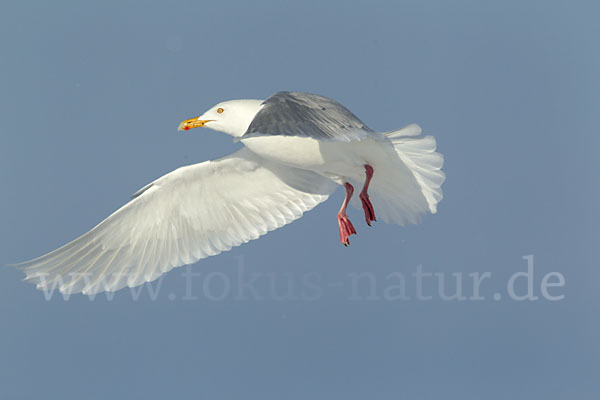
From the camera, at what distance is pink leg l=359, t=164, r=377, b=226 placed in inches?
285

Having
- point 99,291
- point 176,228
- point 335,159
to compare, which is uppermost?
point 335,159

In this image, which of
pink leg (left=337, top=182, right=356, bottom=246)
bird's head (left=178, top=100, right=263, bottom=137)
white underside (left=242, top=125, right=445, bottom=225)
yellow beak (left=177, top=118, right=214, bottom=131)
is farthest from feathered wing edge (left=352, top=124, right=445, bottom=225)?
yellow beak (left=177, top=118, right=214, bottom=131)

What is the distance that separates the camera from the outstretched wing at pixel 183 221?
7637 millimetres

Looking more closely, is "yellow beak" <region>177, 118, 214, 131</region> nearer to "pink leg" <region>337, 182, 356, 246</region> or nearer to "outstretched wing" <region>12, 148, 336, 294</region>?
"outstretched wing" <region>12, 148, 336, 294</region>

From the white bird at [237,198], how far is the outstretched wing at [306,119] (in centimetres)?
51

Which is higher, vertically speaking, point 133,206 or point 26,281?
point 133,206

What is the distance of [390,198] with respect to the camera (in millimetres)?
7637

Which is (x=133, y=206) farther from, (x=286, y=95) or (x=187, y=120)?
(x=286, y=95)

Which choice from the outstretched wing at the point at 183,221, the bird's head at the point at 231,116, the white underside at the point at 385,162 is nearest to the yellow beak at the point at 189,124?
the bird's head at the point at 231,116

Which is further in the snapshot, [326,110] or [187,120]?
[187,120]

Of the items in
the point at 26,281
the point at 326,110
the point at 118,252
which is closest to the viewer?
the point at 326,110

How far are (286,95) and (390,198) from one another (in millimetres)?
1816

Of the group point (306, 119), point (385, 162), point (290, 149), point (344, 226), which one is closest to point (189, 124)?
point (290, 149)

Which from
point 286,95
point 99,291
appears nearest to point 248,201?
point 99,291
